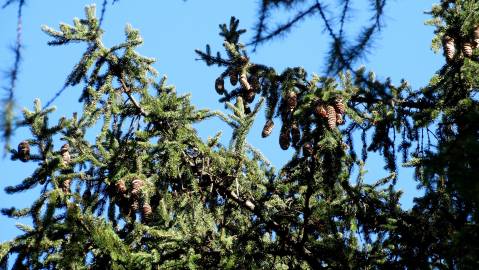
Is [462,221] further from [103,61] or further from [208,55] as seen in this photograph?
[103,61]

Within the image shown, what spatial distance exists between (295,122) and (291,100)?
0.21 m

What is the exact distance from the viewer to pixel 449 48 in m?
5.84

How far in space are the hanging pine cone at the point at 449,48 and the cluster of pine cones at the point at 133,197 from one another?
3.34m

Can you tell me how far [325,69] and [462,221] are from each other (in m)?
2.56

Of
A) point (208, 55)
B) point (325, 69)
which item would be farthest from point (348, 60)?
point (208, 55)

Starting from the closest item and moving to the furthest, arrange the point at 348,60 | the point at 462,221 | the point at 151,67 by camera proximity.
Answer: the point at 348,60 → the point at 462,221 → the point at 151,67

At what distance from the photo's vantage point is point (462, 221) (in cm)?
473

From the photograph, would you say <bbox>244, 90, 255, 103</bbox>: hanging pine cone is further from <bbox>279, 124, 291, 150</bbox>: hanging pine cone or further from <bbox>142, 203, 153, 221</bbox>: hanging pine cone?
<bbox>142, 203, 153, 221</bbox>: hanging pine cone

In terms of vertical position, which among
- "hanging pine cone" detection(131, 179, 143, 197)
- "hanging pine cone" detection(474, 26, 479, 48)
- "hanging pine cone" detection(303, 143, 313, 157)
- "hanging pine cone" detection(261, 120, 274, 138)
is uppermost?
"hanging pine cone" detection(474, 26, 479, 48)

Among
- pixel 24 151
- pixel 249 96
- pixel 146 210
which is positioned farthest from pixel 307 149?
pixel 24 151

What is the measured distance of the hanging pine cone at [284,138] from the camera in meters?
5.39

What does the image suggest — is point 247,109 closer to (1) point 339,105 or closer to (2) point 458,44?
(1) point 339,105

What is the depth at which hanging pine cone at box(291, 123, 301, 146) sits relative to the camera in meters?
5.42

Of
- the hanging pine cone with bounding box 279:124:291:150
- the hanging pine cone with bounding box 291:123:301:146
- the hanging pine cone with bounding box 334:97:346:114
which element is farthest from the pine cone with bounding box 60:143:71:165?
the hanging pine cone with bounding box 334:97:346:114
